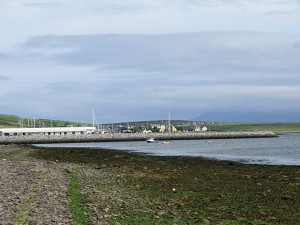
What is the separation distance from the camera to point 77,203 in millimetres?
22297

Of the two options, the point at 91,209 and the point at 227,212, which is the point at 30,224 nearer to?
the point at 91,209

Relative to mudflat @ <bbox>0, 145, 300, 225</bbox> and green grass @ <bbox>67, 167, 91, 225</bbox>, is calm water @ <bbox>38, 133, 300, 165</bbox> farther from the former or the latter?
green grass @ <bbox>67, 167, 91, 225</bbox>

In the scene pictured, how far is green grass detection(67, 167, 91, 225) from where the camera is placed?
735 inches

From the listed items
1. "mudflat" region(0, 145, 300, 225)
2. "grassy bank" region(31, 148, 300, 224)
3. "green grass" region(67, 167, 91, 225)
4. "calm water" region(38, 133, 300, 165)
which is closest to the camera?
"green grass" region(67, 167, 91, 225)

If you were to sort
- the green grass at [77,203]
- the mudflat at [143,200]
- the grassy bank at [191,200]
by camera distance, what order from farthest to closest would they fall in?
the grassy bank at [191,200], the mudflat at [143,200], the green grass at [77,203]

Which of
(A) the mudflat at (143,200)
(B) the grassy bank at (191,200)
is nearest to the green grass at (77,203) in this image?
(A) the mudflat at (143,200)

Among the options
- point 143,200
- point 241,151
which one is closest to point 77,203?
point 143,200

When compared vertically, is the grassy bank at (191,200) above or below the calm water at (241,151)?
above

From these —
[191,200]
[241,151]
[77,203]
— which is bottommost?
[241,151]

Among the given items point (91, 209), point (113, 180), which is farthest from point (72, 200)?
point (113, 180)

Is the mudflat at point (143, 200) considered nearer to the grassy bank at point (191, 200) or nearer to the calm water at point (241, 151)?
the grassy bank at point (191, 200)

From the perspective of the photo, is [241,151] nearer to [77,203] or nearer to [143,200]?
[143,200]

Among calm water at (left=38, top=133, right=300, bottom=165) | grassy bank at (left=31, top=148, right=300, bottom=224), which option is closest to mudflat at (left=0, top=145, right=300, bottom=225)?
grassy bank at (left=31, top=148, right=300, bottom=224)

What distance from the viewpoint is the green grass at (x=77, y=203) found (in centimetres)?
1867
